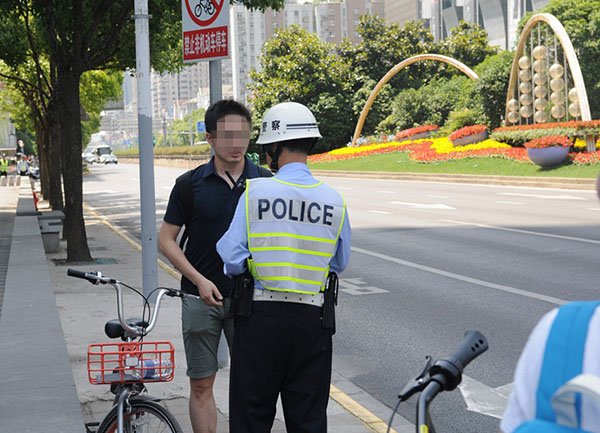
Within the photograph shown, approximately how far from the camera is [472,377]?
22.5 feet

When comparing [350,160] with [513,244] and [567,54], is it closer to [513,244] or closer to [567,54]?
[567,54]

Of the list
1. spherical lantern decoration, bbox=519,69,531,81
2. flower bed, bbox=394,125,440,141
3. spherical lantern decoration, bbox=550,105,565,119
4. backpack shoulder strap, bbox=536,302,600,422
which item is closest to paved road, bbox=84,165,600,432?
backpack shoulder strap, bbox=536,302,600,422

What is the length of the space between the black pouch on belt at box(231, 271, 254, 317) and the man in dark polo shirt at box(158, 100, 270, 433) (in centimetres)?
70

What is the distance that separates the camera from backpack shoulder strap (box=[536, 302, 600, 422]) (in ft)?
4.33

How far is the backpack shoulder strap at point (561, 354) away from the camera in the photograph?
4.33 feet

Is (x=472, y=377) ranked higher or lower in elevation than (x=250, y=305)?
lower

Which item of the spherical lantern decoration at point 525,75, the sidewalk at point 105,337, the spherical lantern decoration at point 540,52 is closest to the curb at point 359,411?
the sidewalk at point 105,337

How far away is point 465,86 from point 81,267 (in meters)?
45.8

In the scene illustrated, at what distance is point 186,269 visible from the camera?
4047mm

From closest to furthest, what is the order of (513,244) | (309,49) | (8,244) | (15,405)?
(15,405), (513,244), (8,244), (309,49)

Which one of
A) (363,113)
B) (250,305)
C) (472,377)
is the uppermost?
(363,113)

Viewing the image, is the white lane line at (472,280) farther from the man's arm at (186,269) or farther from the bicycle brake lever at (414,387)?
the bicycle brake lever at (414,387)

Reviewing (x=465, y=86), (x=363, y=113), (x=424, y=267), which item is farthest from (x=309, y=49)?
(x=424, y=267)

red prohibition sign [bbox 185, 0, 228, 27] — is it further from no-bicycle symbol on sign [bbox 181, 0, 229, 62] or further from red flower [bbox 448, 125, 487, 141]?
red flower [bbox 448, 125, 487, 141]
